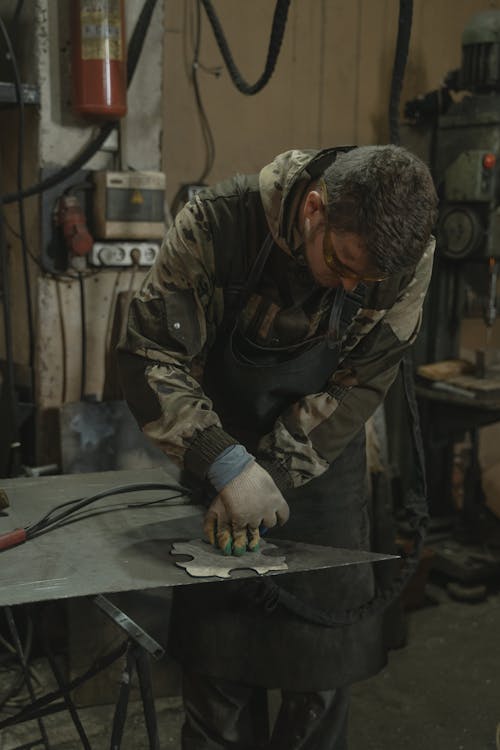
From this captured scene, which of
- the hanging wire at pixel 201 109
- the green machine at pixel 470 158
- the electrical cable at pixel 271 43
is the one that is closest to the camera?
the electrical cable at pixel 271 43

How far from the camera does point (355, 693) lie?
273cm

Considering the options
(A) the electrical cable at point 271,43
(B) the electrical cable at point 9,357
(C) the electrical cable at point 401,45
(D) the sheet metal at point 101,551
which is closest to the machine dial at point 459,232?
(A) the electrical cable at point 271,43

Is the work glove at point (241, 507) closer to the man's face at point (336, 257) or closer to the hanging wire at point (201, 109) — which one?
the man's face at point (336, 257)

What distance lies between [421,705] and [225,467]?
4.80ft

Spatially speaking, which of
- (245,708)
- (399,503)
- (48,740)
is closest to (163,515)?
(245,708)

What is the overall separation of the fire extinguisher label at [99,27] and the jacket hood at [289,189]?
37.9 inches

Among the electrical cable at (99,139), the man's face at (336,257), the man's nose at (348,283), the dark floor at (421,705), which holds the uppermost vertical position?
the electrical cable at (99,139)

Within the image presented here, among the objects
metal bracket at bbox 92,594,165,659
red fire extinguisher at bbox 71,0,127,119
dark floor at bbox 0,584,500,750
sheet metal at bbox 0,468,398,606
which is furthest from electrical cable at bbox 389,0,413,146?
dark floor at bbox 0,584,500,750

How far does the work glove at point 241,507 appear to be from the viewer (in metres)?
1.55

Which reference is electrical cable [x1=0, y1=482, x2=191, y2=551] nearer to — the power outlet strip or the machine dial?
the power outlet strip

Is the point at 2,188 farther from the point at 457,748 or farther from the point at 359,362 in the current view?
the point at 457,748

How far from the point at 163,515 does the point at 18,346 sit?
1.17 meters

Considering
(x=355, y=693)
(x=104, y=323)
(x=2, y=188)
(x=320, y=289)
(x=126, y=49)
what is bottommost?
(x=355, y=693)

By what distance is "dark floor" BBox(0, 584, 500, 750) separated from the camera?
2459 millimetres
